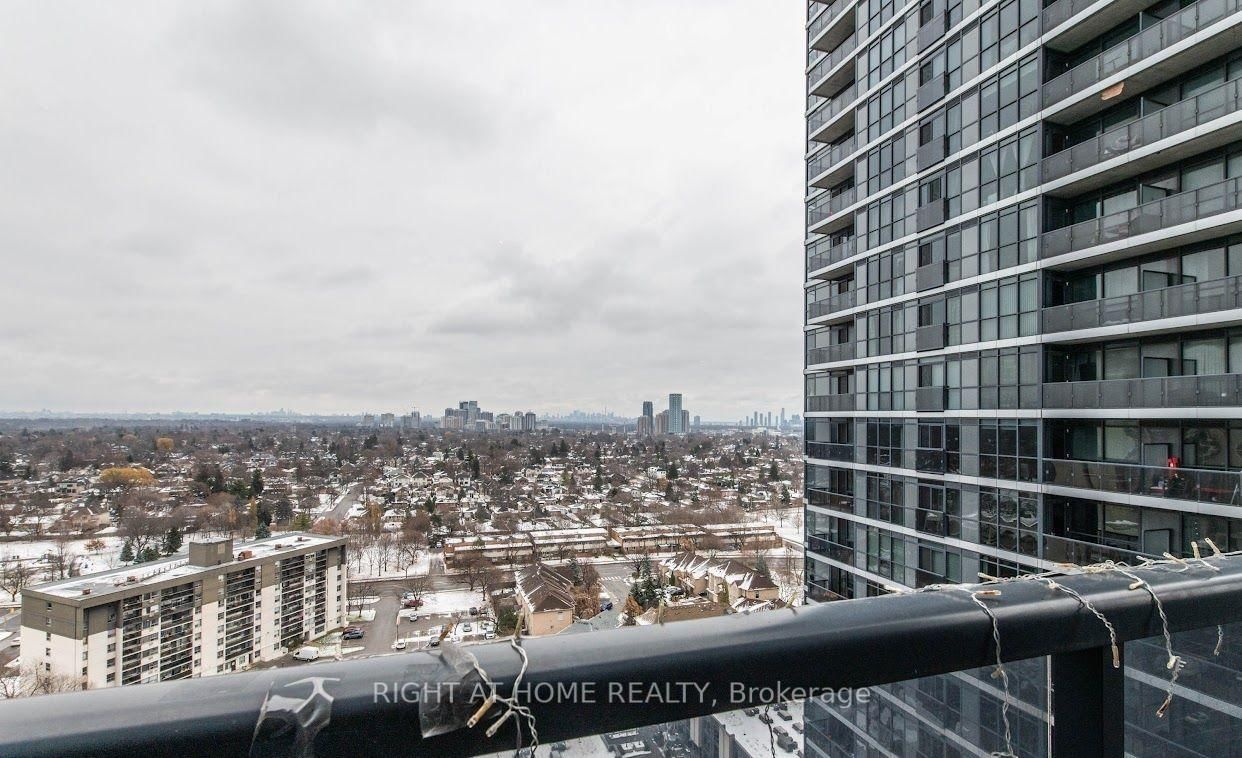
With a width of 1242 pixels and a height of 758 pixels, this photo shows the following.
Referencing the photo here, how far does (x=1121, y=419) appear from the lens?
392 inches

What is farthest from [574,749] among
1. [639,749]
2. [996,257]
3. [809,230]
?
[809,230]

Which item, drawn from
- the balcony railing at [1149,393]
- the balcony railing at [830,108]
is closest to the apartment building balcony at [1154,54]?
the balcony railing at [1149,393]

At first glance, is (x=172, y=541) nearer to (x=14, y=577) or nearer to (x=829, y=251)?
(x=14, y=577)

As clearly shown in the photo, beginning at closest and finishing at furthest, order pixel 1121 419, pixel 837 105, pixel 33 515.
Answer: pixel 1121 419, pixel 837 105, pixel 33 515

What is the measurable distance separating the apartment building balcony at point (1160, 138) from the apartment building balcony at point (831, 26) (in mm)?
7544

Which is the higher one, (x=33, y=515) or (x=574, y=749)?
(x=574, y=749)

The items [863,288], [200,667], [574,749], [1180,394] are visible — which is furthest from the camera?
[200,667]

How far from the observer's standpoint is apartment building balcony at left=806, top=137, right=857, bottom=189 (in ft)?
51.8

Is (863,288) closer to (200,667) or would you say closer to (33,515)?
(200,667)

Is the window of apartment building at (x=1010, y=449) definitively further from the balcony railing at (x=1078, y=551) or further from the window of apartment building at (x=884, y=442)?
the window of apartment building at (x=884, y=442)

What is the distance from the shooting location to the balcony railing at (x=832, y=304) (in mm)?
15258

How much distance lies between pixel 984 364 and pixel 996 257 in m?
2.00

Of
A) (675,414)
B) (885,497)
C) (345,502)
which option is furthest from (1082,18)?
(675,414)

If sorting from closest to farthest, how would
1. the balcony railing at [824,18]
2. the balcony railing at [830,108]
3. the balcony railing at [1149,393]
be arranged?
the balcony railing at [1149,393], the balcony railing at [824,18], the balcony railing at [830,108]
